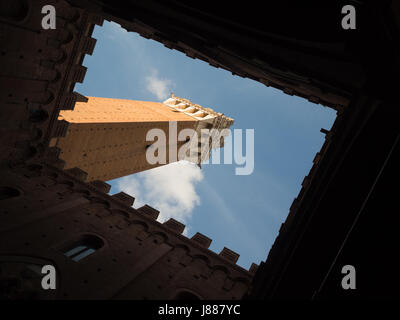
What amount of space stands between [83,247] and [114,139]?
484 inches

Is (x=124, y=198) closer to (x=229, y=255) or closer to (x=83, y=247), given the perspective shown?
(x=83, y=247)

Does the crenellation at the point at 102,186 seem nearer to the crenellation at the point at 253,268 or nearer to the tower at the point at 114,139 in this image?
the tower at the point at 114,139

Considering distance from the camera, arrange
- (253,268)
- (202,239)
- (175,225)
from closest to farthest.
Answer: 1. (253,268)
2. (202,239)
3. (175,225)

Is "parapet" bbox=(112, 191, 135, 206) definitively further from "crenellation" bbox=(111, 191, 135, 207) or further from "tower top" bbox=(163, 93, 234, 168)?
"tower top" bbox=(163, 93, 234, 168)

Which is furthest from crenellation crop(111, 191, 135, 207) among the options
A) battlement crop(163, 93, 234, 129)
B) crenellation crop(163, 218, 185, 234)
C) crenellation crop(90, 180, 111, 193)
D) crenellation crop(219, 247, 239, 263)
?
battlement crop(163, 93, 234, 129)

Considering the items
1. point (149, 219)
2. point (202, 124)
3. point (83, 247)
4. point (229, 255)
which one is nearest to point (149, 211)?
point (149, 219)

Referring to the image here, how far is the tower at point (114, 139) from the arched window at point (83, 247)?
22.3 ft

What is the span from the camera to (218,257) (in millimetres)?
11297

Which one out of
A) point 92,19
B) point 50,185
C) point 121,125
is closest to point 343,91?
point 92,19

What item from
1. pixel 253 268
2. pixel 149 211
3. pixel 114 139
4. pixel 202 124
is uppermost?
pixel 202 124

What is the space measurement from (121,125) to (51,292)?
15207mm

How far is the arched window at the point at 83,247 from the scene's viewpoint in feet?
30.8

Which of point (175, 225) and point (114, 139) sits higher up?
point (114, 139)

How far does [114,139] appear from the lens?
21.0 m
